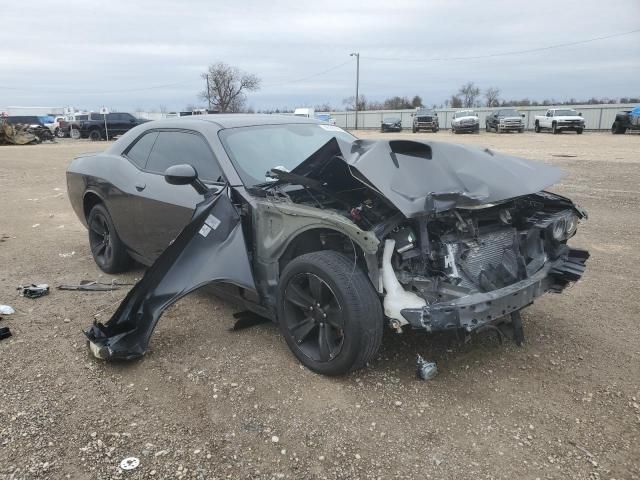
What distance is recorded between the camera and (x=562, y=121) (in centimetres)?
3216

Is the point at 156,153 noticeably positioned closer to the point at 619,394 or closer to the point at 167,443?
the point at 167,443

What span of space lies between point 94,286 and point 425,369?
3428mm

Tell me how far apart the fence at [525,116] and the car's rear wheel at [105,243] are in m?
25.2

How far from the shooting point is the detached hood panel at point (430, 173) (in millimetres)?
3004

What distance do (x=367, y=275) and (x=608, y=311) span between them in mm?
2385

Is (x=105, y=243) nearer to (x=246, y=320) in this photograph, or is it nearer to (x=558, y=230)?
(x=246, y=320)

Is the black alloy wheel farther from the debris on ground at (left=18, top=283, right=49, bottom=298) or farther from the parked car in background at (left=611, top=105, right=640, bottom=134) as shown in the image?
the parked car in background at (left=611, top=105, right=640, bottom=134)

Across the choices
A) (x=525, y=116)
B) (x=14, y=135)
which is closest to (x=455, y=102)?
(x=525, y=116)

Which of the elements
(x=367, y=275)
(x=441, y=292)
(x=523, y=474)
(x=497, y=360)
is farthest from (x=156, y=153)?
(x=523, y=474)

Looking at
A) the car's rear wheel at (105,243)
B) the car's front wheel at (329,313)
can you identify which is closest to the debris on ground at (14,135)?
the car's rear wheel at (105,243)

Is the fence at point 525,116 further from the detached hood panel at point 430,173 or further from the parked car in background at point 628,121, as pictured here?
the detached hood panel at point 430,173

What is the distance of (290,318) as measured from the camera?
134 inches

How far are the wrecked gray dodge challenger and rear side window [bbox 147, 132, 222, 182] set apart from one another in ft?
0.06

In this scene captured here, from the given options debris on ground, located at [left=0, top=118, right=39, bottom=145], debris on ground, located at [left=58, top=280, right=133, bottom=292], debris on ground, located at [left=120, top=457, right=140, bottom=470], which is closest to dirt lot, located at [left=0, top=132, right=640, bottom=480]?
debris on ground, located at [left=120, top=457, right=140, bottom=470]
